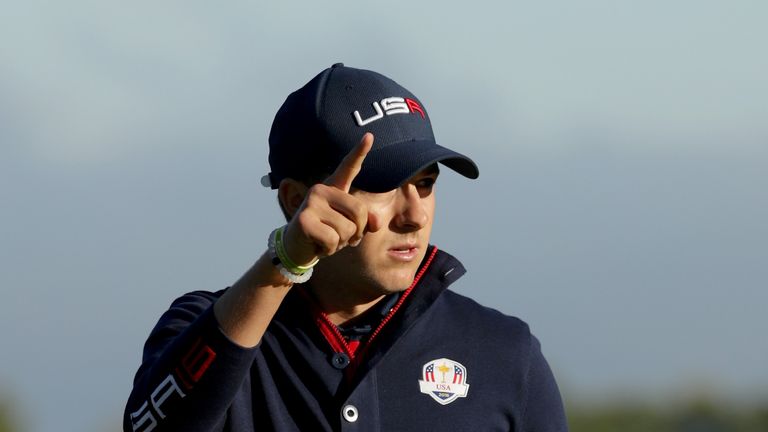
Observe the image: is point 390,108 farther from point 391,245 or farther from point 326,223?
point 326,223

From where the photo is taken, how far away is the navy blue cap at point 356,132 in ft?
17.2

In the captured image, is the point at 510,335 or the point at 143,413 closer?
the point at 143,413

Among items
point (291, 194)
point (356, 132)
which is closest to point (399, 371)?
point (291, 194)

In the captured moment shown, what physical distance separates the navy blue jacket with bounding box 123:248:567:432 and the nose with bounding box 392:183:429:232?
1.30 feet

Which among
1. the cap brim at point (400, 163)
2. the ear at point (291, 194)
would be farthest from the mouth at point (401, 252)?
the ear at point (291, 194)

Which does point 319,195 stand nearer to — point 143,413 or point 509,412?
point 143,413

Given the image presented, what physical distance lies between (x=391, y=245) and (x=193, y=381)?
0.89m

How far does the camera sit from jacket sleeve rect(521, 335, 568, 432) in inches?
213

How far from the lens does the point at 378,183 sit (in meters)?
5.17

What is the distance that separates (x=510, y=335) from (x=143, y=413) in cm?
148

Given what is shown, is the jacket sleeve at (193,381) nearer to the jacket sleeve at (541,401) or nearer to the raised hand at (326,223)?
the raised hand at (326,223)

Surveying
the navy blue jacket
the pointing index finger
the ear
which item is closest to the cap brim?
the ear

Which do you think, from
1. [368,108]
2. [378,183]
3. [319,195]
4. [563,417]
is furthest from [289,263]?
[563,417]

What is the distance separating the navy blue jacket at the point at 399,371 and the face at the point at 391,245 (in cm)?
26
